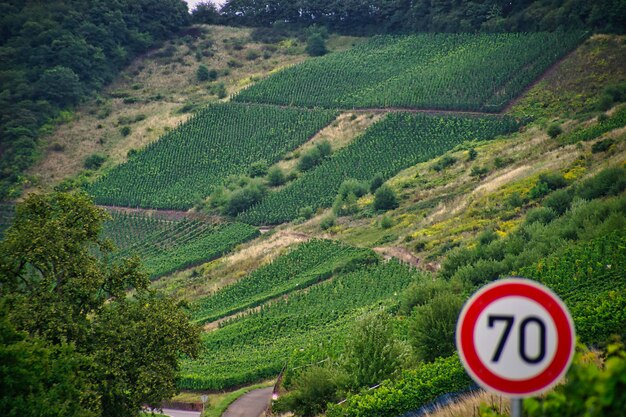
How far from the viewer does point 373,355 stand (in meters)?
23.4

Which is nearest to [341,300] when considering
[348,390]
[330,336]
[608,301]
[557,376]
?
[330,336]

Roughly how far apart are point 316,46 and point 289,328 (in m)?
74.1

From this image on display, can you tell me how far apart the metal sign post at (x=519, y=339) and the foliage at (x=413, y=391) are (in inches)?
453

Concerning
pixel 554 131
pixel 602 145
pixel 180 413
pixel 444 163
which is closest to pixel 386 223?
pixel 444 163

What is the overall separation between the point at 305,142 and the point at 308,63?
70.2 feet

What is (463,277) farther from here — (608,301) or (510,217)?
(608,301)

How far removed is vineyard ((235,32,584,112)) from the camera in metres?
86.5

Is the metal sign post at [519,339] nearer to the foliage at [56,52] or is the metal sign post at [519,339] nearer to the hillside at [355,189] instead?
the hillside at [355,189]

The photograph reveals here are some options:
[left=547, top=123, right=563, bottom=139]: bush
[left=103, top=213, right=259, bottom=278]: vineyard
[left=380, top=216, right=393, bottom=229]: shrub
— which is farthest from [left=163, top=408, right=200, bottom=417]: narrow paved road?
[left=547, top=123, right=563, bottom=139]: bush

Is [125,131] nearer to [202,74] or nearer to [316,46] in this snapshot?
[202,74]

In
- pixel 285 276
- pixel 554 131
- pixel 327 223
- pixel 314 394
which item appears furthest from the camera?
pixel 327 223

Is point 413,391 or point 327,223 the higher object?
point 413,391

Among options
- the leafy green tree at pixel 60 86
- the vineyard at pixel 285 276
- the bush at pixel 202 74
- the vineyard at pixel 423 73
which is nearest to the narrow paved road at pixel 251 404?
the vineyard at pixel 285 276

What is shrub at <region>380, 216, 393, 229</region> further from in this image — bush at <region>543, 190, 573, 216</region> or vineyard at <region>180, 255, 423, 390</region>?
bush at <region>543, 190, 573, 216</region>
